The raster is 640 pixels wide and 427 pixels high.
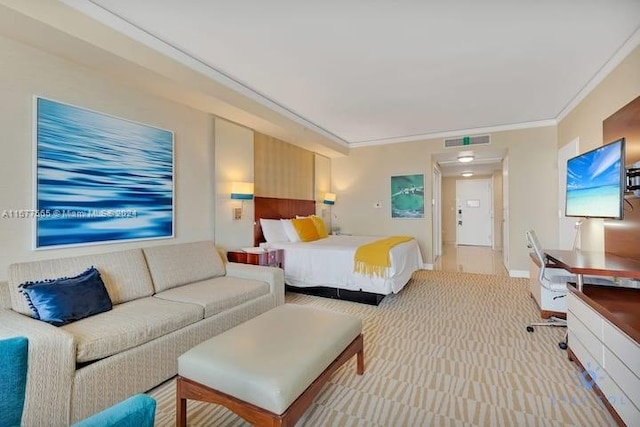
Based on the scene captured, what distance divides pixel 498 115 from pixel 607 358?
3926mm

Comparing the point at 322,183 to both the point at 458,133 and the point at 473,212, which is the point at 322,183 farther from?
the point at 473,212

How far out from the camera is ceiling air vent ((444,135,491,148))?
17.5ft

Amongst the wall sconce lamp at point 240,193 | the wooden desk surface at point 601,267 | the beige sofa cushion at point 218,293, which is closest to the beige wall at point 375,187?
the wall sconce lamp at point 240,193

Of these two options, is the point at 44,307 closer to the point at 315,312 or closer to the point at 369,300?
the point at 315,312

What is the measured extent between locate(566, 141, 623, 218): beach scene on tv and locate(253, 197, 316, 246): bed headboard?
3.89 metres

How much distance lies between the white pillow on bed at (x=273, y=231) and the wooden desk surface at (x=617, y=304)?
3478mm

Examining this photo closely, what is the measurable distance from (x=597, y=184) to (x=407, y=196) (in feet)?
11.2

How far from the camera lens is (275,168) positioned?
4.98 meters

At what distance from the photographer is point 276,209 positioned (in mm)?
5023

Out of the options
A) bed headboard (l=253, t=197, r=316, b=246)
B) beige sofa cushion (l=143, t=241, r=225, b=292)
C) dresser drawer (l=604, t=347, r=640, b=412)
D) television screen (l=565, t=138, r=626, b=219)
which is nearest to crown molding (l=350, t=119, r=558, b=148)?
bed headboard (l=253, t=197, r=316, b=246)

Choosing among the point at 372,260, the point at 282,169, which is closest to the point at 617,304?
the point at 372,260

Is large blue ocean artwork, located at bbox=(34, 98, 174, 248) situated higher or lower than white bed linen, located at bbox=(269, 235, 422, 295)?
higher

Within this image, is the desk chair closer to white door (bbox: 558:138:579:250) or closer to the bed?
the bed

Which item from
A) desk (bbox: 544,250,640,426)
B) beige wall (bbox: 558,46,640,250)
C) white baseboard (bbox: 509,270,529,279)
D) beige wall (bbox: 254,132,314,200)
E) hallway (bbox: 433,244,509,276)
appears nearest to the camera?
desk (bbox: 544,250,640,426)
